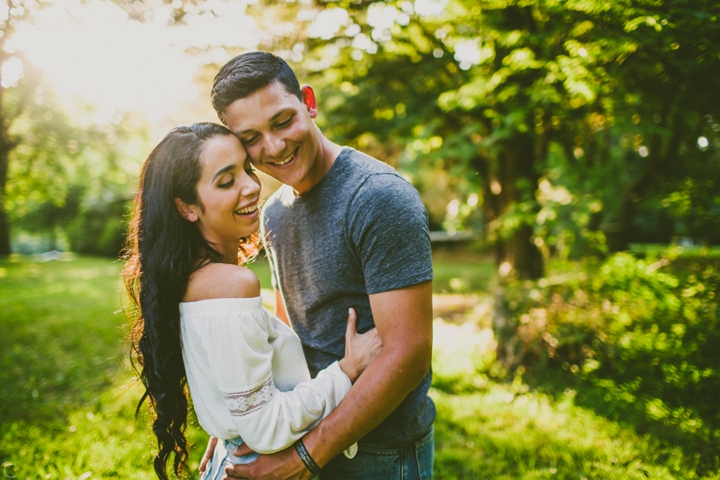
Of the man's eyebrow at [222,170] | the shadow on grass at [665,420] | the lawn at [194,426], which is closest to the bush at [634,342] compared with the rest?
the shadow on grass at [665,420]

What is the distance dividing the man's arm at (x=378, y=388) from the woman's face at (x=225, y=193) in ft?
2.17

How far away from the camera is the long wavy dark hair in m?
1.59

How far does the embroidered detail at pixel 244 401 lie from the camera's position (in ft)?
4.66

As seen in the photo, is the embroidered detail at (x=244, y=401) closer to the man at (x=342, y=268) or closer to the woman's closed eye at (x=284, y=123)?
the man at (x=342, y=268)

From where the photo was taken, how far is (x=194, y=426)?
4.18 metres

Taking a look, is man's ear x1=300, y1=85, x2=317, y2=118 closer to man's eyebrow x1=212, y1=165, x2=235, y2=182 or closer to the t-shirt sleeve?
man's eyebrow x1=212, y1=165, x2=235, y2=182

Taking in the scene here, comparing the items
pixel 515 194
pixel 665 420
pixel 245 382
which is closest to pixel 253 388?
pixel 245 382

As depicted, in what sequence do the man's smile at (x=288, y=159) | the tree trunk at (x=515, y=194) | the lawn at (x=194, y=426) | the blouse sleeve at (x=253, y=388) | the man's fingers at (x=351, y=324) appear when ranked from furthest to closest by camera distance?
the tree trunk at (x=515, y=194) < the lawn at (x=194, y=426) < the man's smile at (x=288, y=159) < the man's fingers at (x=351, y=324) < the blouse sleeve at (x=253, y=388)

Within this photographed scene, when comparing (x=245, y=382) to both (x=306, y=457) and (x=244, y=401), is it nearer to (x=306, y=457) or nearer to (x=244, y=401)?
(x=244, y=401)

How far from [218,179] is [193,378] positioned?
76 cm

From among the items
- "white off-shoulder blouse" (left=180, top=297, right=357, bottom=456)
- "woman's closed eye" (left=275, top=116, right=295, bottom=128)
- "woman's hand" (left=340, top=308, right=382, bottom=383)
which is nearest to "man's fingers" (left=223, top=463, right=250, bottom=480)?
"white off-shoulder blouse" (left=180, top=297, right=357, bottom=456)

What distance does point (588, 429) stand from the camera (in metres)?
3.84

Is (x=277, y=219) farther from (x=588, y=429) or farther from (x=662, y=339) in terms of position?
(x=662, y=339)

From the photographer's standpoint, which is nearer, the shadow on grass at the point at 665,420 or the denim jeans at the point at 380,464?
the denim jeans at the point at 380,464
